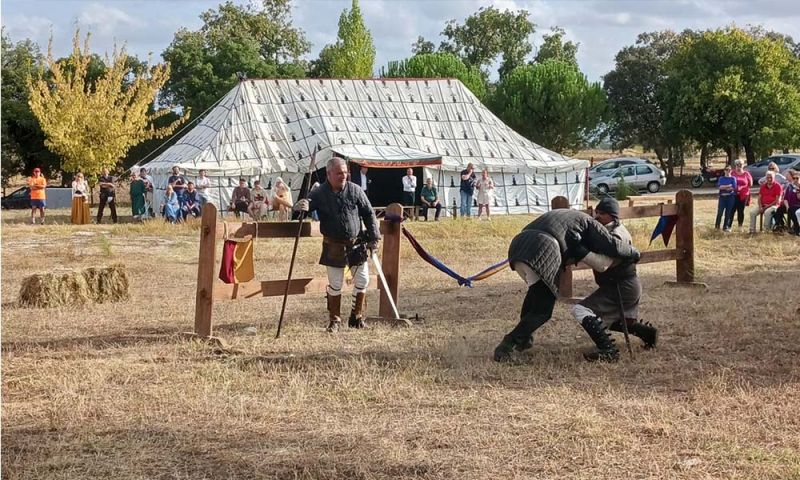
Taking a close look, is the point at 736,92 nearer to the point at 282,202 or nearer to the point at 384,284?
the point at 282,202

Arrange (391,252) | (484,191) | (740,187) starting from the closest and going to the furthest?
(391,252) < (740,187) < (484,191)

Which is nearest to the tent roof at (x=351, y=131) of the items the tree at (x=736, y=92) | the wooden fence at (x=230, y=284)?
the tree at (x=736, y=92)

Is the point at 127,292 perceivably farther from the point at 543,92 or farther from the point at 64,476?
the point at 543,92

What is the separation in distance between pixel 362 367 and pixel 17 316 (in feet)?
15.3

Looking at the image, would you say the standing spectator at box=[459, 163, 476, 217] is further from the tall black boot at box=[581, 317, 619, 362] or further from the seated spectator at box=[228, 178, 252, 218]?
the tall black boot at box=[581, 317, 619, 362]

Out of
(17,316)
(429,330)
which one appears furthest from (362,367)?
(17,316)

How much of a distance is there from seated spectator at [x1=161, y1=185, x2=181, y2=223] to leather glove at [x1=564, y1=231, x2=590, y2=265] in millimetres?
19146

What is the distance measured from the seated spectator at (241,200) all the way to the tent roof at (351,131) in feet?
6.19

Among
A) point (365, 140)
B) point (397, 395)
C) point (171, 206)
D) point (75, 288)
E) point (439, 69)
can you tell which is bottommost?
point (397, 395)

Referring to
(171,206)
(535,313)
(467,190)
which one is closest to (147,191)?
(171,206)

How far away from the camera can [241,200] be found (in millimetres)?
26109

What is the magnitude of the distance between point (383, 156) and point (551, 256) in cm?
2162

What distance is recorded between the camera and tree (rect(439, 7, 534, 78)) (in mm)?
72188

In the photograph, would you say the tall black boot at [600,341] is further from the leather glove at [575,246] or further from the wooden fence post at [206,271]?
the wooden fence post at [206,271]
